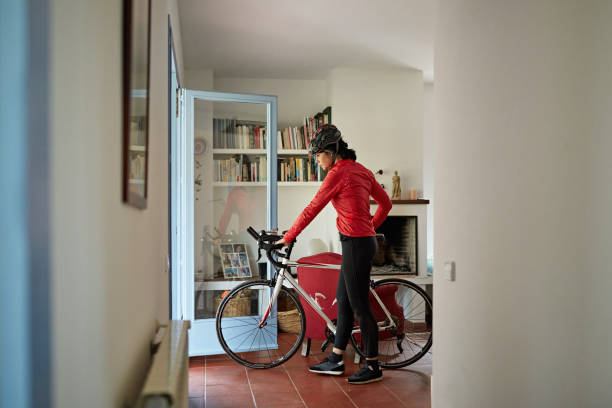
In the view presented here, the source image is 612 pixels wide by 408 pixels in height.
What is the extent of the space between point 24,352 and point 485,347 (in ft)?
6.55

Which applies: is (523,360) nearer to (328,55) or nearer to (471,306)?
(471,306)

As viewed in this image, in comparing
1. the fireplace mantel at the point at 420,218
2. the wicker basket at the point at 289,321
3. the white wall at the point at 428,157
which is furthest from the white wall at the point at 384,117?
the wicker basket at the point at 289,321

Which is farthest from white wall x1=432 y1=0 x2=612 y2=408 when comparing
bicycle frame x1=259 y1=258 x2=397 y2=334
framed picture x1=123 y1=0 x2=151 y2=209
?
framed picture x1=123 y1=0 x2=151 y2=209

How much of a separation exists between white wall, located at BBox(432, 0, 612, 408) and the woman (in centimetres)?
82

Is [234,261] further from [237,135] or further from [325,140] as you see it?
[325,140]

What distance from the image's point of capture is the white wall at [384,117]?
214 inches

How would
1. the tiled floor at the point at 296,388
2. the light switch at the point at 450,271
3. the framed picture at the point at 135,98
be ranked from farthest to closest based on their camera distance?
the tiled floor at the point at 296,388, the light switch at the point at 450,271, the framed picture at the point at 135,98

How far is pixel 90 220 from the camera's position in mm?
798

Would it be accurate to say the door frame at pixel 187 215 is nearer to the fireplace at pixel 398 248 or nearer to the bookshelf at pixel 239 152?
the bookshelf at pixel 239 152

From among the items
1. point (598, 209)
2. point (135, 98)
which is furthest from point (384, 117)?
point (135, 98)

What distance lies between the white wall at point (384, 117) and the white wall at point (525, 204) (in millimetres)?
2865

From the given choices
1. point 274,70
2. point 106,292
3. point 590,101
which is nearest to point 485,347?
point 590,101

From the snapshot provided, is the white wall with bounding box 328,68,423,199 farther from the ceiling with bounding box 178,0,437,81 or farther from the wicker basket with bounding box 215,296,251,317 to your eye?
the wicker basket with bounding box 215,296,251,317

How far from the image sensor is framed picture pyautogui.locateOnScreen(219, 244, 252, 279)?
4.27 metres
